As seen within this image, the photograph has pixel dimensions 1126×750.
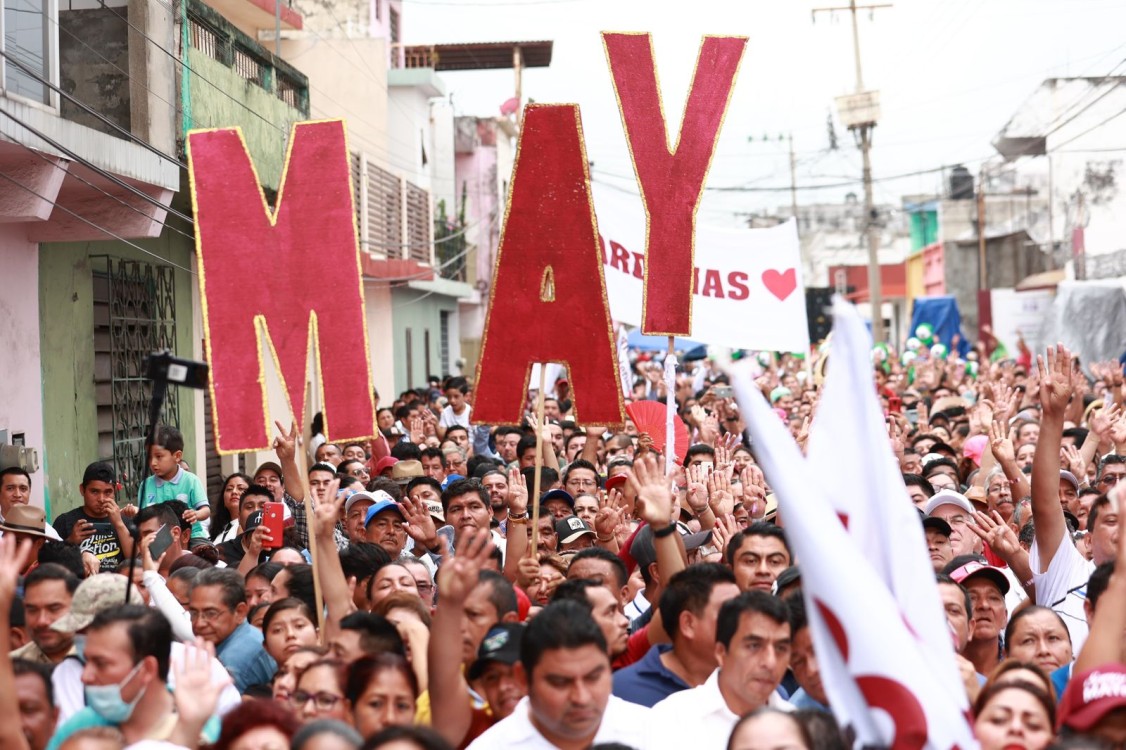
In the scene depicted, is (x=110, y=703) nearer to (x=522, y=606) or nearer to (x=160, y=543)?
(x=522, y=606)

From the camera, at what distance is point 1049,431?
23.1ft

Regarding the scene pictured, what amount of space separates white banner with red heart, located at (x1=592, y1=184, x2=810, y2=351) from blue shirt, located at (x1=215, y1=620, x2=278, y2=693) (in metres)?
6.48

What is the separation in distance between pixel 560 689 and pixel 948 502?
4136 millimetres

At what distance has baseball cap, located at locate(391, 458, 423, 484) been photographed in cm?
1093

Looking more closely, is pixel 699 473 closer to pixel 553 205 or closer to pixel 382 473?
pixel 553 205

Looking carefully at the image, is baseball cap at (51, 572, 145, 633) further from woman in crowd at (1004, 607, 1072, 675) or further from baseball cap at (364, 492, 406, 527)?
woman in crowd at (1004, 607, 1072, 675)

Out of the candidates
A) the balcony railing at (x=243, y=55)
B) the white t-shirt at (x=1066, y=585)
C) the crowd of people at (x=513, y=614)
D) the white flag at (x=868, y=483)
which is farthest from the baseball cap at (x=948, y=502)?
the balcony railing at (x=243, y=55)

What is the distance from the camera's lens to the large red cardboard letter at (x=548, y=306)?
709 cm

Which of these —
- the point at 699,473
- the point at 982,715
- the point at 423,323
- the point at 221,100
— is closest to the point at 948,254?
the point at 423,323

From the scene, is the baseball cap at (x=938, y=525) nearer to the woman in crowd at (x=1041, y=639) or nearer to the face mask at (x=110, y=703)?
the woman in crowd at (x=1041, y=639)

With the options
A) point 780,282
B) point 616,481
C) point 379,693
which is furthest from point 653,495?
point 780,282

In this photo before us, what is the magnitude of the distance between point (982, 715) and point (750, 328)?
8257 millimetres

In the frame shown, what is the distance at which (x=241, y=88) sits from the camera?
50.6 ft

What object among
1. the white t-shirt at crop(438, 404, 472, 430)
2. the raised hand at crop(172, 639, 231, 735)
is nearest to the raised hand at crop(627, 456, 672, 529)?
the raised hand at crop(172, 639, 231, 735)
